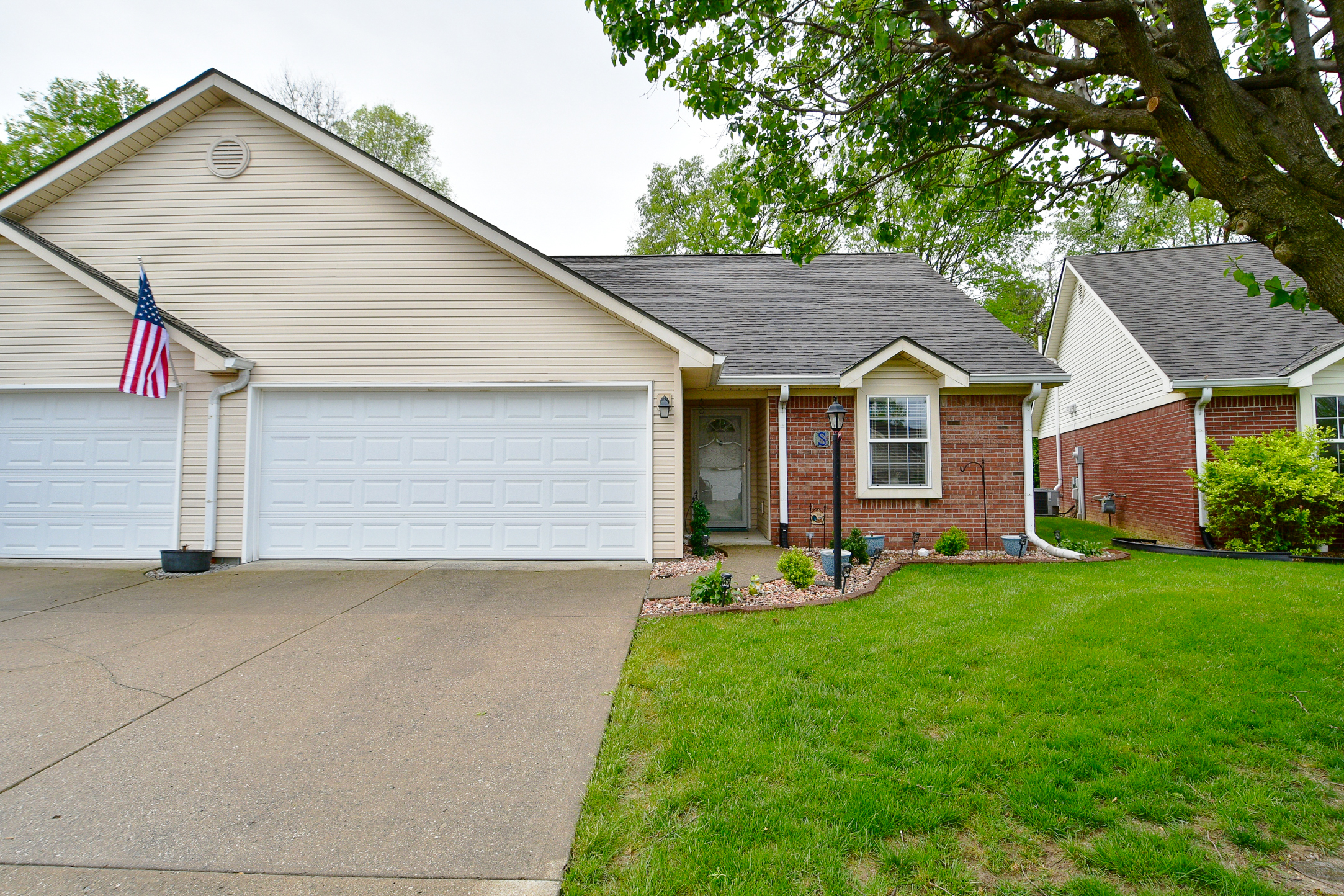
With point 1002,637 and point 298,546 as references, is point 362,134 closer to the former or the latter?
point 298,546

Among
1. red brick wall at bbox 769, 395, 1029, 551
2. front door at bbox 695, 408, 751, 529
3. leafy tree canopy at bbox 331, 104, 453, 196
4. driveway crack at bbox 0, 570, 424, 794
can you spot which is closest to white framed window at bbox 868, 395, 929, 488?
red brick wall at bbox 769, 395, 1029, 551

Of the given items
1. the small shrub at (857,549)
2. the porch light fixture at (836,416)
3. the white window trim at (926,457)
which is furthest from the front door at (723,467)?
the porch light fixture at (836,416)

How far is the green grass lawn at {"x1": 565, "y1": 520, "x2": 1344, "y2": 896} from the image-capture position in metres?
2.29

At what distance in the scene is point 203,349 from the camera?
26.0 feet

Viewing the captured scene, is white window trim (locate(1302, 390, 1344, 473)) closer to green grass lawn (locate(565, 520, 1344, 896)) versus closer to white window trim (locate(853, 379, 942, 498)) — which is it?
white window trim (locate(853, 379, 942, 498))

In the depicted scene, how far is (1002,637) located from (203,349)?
9.76 metres

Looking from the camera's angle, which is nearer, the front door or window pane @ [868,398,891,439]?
window pane @ [868,398,891,439]

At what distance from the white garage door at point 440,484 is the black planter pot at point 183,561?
70 cm

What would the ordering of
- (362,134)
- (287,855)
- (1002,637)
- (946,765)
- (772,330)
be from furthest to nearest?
1. (362,134)
2. (772,330)
3. (1002,637)
4. (946,765)
5. (287,855)

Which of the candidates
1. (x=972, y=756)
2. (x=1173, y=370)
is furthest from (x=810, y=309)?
(x=972, y=756)

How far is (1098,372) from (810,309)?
7.43 metres

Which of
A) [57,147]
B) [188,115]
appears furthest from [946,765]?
[57,147]

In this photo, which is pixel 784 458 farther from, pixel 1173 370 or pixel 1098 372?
pixel 1098 372

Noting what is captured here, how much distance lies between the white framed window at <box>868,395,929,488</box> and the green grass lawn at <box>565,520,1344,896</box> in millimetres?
4475
